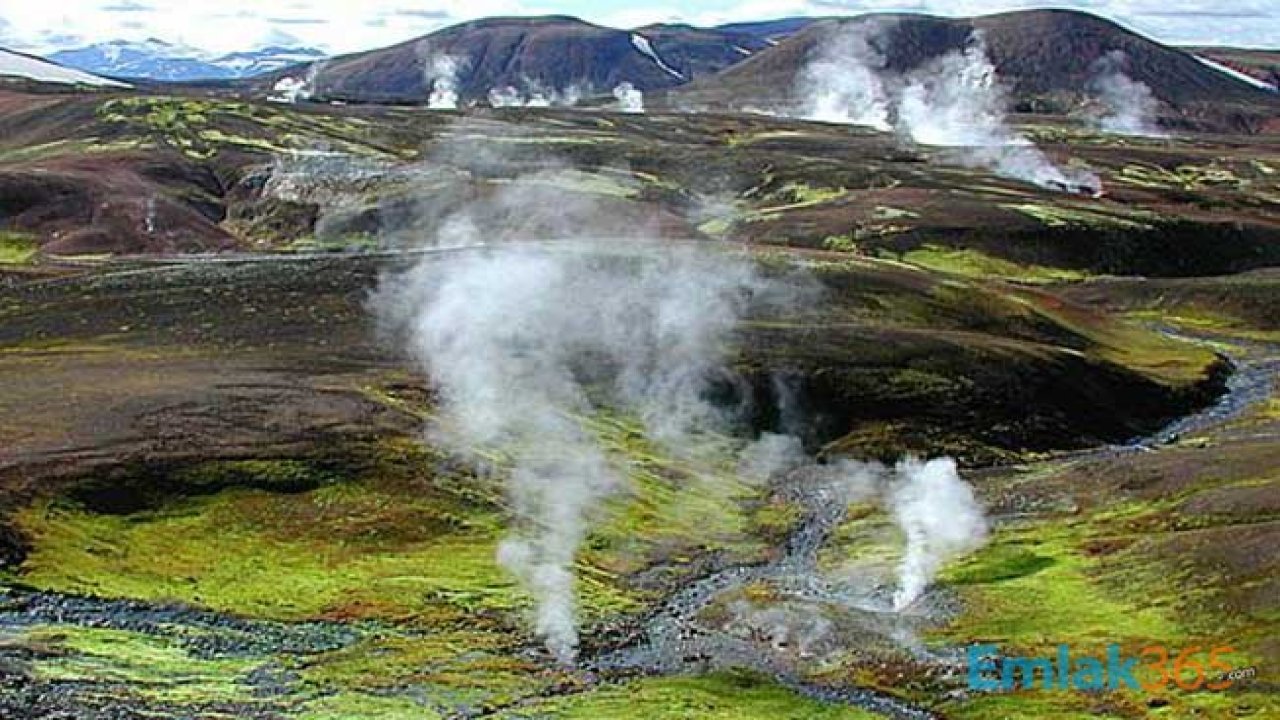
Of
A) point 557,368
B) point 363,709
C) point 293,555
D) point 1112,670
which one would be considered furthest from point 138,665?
point 557,368

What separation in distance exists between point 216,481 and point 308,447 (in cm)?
987

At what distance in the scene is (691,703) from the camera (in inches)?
3073

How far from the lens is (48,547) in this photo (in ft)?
314

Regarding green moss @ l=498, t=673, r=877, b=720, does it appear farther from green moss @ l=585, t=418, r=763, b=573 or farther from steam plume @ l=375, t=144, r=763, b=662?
green moss @ l=585, t=418, r=763, b=573

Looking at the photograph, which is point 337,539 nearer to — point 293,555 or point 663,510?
point 293,555

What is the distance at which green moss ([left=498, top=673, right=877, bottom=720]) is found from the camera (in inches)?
2980

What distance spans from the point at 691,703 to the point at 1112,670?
24.5 metres

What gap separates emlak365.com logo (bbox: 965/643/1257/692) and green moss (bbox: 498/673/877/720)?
10144 mm

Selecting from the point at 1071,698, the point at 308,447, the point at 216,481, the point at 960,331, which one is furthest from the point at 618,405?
the point at 1071,698

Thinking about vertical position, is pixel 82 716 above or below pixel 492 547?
above

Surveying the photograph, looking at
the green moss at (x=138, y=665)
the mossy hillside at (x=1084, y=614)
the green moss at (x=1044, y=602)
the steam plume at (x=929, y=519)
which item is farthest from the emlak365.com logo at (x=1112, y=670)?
the green moss at (x=138, y=665)

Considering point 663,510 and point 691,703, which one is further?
point 663,510

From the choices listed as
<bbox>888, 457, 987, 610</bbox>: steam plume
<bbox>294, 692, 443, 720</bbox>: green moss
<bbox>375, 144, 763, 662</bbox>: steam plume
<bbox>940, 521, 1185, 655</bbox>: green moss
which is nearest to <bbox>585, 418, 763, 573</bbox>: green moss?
<bbox>375, 144, 763, 662</bbox>: steam plume

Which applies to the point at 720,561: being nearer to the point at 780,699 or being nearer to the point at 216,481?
the point at 780,699
